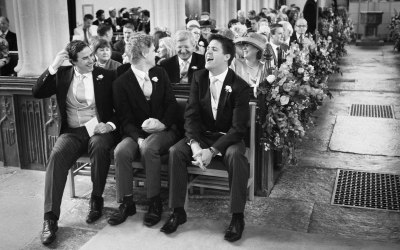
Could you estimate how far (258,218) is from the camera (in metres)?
4.67

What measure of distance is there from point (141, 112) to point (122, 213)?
971 mm

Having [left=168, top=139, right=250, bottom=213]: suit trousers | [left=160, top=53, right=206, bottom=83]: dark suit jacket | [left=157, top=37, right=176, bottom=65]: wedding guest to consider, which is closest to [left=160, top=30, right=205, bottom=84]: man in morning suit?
[left=160, top=53, right=206, bottom=83]: dark suit jacket

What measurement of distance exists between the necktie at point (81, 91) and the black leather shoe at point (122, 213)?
1077 mm

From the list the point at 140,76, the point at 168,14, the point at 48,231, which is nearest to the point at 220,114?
the point at 140,76

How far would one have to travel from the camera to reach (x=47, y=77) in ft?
16.0

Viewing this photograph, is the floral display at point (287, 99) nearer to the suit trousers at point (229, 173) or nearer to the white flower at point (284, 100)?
the white flower at point (284, 100)

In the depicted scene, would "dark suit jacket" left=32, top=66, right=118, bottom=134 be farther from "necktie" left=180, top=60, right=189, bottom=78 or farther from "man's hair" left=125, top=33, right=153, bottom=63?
"necktie" left=180, top=60, right=189, bottom=78

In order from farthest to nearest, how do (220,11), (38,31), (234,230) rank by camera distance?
(220,11) → (38,31) → (234,230)

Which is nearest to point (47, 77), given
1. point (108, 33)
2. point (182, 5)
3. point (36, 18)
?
point (36, 18)

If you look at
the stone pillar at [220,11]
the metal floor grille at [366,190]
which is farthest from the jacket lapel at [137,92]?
the stone pillar at [220,11]

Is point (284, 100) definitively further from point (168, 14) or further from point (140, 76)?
point (168, 14)

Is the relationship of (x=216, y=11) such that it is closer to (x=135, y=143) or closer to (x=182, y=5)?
(x=182, y=5)

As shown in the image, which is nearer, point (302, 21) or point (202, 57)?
point (202, 57)

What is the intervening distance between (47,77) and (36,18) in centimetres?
183
